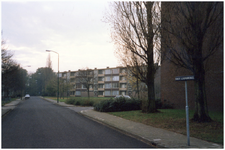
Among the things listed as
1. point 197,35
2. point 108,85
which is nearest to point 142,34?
point 197,35

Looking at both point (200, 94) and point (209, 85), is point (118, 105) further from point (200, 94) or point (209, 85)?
point (200, 94)

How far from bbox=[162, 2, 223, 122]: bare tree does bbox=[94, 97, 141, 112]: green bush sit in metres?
9.10

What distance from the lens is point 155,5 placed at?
13.2 m

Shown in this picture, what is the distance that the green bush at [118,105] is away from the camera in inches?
725

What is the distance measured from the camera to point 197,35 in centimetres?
987

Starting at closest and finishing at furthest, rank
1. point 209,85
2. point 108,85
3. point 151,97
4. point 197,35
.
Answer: point 197,35, point 151,97, point 209,85, point 108,85

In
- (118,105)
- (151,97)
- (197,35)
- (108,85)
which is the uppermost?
(197,35)

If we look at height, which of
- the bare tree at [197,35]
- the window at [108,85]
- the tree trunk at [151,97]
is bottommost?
the window at [108,85]

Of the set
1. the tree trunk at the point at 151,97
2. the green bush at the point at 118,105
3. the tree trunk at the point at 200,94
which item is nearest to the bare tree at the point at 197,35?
the tree trunk at the point at 200,94

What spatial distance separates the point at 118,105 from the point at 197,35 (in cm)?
1062

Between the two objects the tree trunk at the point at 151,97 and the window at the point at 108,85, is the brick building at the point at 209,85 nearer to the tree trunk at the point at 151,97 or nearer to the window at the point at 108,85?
the tree trunk at the point at 151,97

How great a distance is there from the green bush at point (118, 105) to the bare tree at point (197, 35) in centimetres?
910

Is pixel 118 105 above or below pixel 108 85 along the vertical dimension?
above

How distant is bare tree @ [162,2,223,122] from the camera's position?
31.9ft
